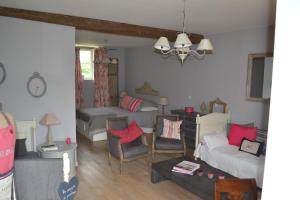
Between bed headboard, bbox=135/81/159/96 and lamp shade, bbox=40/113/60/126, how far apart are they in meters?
3.50

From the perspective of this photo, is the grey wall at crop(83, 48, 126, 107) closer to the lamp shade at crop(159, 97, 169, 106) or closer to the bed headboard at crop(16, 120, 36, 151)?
the lamp shade at crop(159, 97, 169, 106)

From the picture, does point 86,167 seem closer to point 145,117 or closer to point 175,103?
point 145,117

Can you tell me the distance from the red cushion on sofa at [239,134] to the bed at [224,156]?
120 mm

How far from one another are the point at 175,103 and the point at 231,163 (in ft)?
9.29

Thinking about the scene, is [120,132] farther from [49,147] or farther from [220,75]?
[220,75]

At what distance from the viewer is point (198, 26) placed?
4.10 m

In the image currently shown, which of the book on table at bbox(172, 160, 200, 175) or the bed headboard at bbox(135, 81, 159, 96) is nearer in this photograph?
the book on table at bbox(172, 160, 200, 175)

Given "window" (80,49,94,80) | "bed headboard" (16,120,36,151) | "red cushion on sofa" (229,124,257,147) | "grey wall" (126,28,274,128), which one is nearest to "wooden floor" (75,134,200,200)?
"bed headboard" (16,120,36,151)

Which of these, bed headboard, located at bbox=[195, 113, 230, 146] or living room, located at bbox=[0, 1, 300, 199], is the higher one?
living room, located at bbox=[0, 1, 300, 199]

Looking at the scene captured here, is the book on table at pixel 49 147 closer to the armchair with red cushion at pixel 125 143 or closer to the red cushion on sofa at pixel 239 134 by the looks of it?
the armchair with red cushion at pixel 125 143

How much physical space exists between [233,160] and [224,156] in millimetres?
155

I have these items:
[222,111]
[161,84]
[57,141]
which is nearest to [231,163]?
[222,111]

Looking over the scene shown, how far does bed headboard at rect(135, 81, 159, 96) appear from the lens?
6660 millimetres

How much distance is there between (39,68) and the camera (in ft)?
11.7
